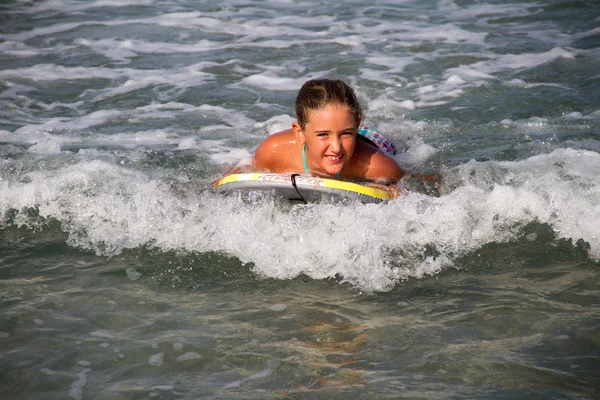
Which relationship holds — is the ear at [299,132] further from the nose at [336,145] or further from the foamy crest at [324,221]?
the foamy crest at [324,221]

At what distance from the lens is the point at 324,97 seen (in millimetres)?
5133

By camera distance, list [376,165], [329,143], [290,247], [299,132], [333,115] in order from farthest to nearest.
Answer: [376,165] < [299,132] < [329,143] < [333,115] < [290,247]

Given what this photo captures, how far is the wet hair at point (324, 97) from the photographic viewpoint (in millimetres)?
5121

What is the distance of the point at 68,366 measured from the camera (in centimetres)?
342

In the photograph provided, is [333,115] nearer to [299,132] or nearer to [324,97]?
[324,97]

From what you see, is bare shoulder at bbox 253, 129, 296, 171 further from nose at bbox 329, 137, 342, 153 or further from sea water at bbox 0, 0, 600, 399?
nose at bbox 329, 137, 342, 153

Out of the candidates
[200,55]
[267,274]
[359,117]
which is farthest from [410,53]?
[267,274]

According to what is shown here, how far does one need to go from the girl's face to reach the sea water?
48 cm

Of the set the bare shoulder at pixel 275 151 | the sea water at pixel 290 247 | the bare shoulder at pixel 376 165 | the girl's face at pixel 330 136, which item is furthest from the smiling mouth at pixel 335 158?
the bare shoulder at pixel 275 151

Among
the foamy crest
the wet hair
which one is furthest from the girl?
the foamy crest

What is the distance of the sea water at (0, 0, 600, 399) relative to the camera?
3.39 meters

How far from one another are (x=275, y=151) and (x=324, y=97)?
917mm

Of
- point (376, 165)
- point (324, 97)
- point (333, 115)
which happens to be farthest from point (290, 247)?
point (376, 165)

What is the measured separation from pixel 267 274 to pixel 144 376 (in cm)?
129
